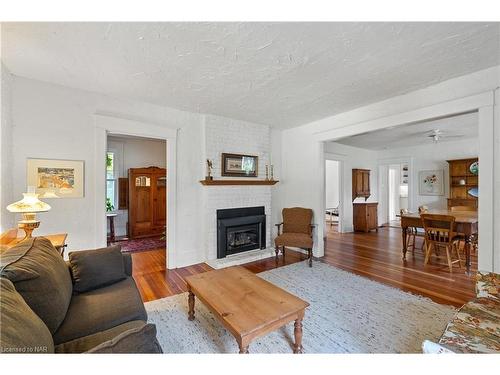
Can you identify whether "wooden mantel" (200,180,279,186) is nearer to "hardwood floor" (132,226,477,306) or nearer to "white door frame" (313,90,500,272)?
"hardwood floor" (132,226,477,306)

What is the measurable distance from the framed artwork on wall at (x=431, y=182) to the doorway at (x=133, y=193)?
725cm

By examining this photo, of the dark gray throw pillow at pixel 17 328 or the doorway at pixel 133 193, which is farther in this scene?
the doorway at pixel 133 193

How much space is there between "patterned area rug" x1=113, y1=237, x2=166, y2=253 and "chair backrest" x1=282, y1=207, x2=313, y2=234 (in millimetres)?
2626

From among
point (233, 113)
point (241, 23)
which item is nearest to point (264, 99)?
point (233, 113)

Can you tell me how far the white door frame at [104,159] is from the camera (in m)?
2.94

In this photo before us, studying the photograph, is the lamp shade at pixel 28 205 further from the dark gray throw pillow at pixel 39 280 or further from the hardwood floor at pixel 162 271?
the hardwood floor at pixel 162 271

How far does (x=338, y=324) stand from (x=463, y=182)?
232 inches

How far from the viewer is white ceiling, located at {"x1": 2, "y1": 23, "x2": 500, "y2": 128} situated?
168 centimetres

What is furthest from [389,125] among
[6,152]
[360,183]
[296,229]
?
[6,152]

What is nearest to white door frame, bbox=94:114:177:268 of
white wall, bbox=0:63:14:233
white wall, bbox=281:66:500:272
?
white wall, bbox=0:63:14:233

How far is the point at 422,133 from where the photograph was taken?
4.96m

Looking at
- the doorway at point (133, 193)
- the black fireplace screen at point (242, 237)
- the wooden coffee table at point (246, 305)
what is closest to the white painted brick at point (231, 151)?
the black fireplace screen at point (242, 237)
